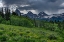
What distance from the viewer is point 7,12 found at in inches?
5531

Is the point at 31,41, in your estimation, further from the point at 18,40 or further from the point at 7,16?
the point at 7,16

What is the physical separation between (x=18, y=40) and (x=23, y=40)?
677 millimetres

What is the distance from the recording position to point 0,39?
722 inches

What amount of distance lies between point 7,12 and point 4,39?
123215mm

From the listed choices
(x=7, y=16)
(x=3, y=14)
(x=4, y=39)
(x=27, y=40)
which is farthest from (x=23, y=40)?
(x=3, y=14)

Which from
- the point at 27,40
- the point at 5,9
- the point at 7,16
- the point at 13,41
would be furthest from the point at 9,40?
the point at 5,9

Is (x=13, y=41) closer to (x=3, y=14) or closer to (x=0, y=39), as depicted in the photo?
(x=0, y=39)

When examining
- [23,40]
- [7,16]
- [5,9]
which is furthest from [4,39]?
[5,9]

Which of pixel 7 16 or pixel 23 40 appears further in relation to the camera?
pixel 7 16

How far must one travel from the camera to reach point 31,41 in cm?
1798

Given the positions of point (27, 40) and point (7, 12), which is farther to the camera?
point (7, 12)

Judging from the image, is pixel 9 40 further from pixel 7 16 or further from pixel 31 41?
pixel 7 16

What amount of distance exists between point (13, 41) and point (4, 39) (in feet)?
4.34

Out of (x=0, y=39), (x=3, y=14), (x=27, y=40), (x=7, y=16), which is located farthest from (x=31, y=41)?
(x=3, y=14)
